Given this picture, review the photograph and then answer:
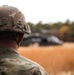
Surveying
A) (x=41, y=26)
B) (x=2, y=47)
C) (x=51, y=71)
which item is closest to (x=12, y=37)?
(x=2, y=47)

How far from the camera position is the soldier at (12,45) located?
2447mm

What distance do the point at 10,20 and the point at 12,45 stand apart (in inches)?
6.5

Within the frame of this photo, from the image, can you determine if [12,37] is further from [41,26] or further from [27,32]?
[41,26]

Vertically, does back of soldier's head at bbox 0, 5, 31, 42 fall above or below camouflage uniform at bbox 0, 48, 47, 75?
above

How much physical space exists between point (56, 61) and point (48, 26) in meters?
52.8

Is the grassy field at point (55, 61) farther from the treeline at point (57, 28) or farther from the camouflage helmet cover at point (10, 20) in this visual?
the treeline at point (57, 28)

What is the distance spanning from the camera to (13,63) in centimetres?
247

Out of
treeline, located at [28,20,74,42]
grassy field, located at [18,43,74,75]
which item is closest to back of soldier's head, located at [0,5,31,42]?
grassy field, located at [18,43,74,75]

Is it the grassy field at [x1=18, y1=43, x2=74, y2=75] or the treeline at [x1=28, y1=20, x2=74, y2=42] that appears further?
the treeline at [x1=28, y1=20, x2=74, y2=42]

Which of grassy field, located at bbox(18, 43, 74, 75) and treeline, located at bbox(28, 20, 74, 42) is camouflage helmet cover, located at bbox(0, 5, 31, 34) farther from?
treeline, located at bbox(28, 20, 74, 42)

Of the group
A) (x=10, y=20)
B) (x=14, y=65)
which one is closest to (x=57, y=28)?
(x=10, y=20)

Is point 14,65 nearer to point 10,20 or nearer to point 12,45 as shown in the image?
Result: point 12,45

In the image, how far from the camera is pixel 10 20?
257 centimetres

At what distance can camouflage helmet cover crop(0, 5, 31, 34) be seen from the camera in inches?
100.0
